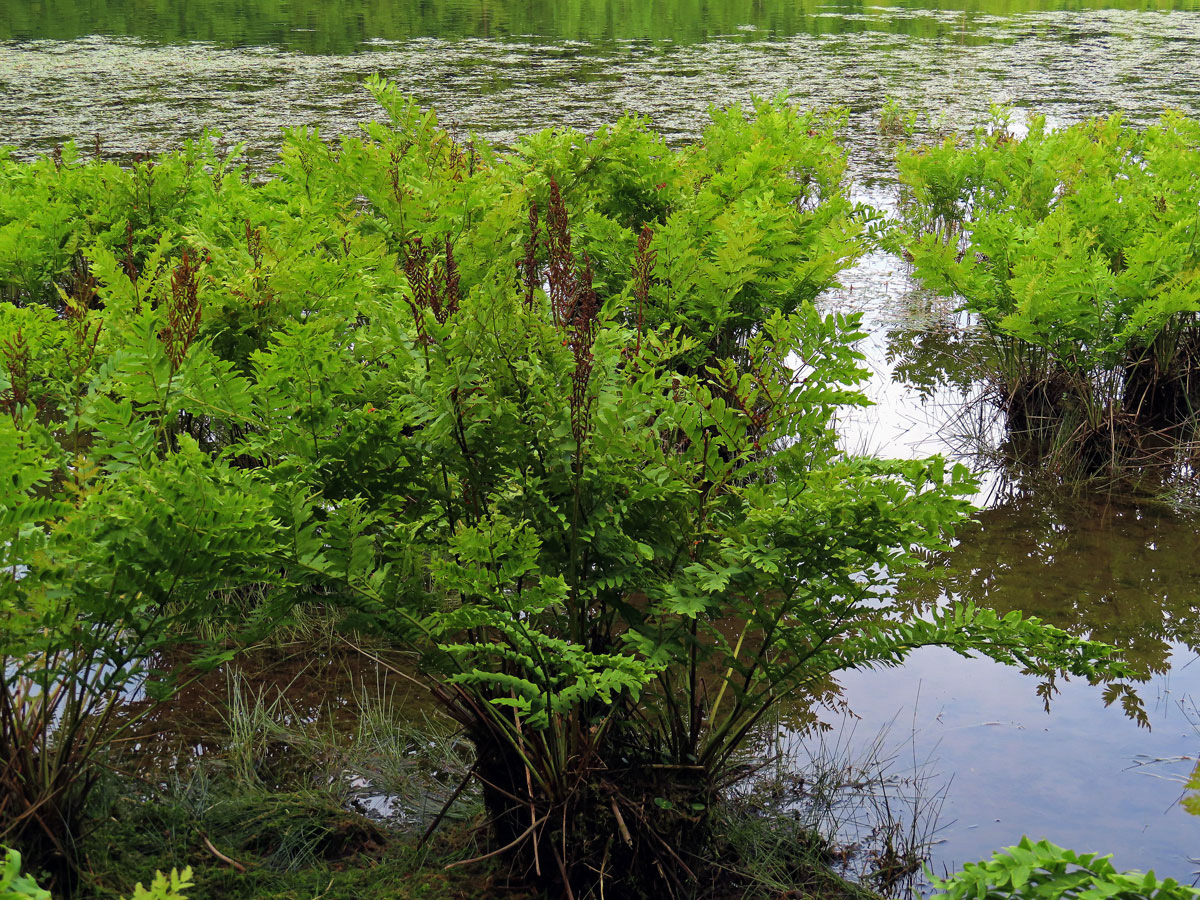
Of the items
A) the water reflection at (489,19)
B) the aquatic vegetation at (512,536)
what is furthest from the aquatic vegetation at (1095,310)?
the water reflection at (489,19)

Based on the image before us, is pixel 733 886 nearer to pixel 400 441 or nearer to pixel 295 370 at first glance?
pixel 400 441

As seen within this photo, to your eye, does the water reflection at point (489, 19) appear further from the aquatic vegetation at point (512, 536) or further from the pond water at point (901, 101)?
the aquatic vegetation at point (512, 536)

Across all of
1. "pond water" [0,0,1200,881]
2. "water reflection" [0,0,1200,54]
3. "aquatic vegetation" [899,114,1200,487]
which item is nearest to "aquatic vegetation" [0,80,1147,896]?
"pond water" [0,0,1200,881]

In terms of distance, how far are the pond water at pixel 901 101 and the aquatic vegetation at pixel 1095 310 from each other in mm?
344

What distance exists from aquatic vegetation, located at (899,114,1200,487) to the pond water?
34cm

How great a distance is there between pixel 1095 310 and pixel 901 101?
9.72 meters

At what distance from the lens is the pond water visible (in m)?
3.36

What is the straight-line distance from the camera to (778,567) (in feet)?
8.04

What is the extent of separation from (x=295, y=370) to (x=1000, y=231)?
3.78 metres

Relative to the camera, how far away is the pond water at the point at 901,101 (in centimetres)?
336

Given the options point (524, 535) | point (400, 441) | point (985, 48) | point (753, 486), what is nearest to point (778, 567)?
Answer: point (753, 486)

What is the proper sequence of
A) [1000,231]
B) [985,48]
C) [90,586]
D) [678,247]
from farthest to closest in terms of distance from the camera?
[985,48] → [1000,231] → [678,247] → [90,586]

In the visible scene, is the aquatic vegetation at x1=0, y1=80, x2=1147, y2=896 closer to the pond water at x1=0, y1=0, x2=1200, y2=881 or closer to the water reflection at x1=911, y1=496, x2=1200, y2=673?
the pond water at x1=0, y1=0, x2=1200, y2=881

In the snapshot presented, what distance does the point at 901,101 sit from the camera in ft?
45.0
